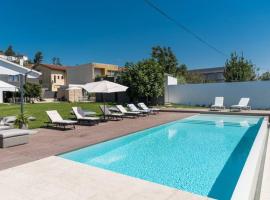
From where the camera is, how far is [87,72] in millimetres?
49500

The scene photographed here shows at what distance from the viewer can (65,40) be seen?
32219 mm

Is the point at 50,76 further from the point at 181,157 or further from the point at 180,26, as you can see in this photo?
the point at 181,157

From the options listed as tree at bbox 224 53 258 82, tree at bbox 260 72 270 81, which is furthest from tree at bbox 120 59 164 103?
tree at bbox 260 72 270 81

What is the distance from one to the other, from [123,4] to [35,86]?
1104 inches

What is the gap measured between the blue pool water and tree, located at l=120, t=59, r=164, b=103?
12.1 meters

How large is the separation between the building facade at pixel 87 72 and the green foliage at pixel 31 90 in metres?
13.1

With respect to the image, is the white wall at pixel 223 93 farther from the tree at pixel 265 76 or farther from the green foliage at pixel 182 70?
the green foliage at pixel 182 70

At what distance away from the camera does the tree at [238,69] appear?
33469 millimetres

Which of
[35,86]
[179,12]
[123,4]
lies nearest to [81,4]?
[123,4]

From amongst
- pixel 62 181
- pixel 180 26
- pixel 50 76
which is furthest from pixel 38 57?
pixel 62 181

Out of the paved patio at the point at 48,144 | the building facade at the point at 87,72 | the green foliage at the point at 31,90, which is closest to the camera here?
the paved patio at the point at 48,144

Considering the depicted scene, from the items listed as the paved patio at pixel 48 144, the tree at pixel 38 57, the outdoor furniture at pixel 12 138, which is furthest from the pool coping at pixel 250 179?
the tree at pixel 38 57

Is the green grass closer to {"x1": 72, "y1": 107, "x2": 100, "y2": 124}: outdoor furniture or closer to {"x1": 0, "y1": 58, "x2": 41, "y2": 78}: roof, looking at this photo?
{"x1": 72, "y1": 107, "x2": 100, "y2": 124}: outdoor furniture

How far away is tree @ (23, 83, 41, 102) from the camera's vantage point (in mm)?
35406
